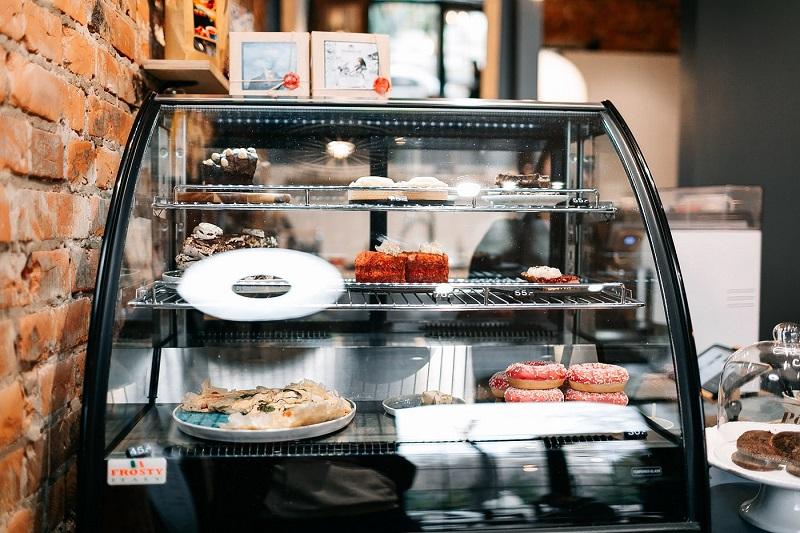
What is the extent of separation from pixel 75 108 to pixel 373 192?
78cm

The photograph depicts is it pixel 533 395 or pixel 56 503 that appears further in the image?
pixel 533 395

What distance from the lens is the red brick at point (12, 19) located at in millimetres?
1359

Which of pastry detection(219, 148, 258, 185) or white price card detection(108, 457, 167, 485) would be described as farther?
pastry detection(219, 148, 258, 185)

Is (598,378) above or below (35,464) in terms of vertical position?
above

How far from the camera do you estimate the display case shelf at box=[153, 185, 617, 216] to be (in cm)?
187

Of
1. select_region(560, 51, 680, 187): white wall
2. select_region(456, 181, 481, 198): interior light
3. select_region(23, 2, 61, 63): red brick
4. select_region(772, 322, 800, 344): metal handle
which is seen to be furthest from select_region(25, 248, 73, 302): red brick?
select_region(560, 51, 680, 187): white wall

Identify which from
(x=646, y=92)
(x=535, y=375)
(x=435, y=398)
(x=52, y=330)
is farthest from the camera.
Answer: (x=646, y=92)

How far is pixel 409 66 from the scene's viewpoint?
340cm

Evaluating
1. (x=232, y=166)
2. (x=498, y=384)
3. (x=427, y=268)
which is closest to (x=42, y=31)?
(x=232, y=166)

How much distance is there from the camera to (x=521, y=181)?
204 cm

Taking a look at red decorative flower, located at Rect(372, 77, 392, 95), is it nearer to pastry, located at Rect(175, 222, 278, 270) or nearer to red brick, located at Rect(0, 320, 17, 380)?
Answer: pastry, located at Rect(175, 222, 278, 270)

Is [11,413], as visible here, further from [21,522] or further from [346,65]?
[346,65]

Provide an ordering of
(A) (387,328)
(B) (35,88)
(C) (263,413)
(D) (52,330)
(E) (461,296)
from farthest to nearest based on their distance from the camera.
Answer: (A) (387,328), (E) (461,296), (C) (263,413), (D) (52,330), (B) (35,88)

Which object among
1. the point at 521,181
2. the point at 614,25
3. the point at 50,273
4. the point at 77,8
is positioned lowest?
the point at 50,273
